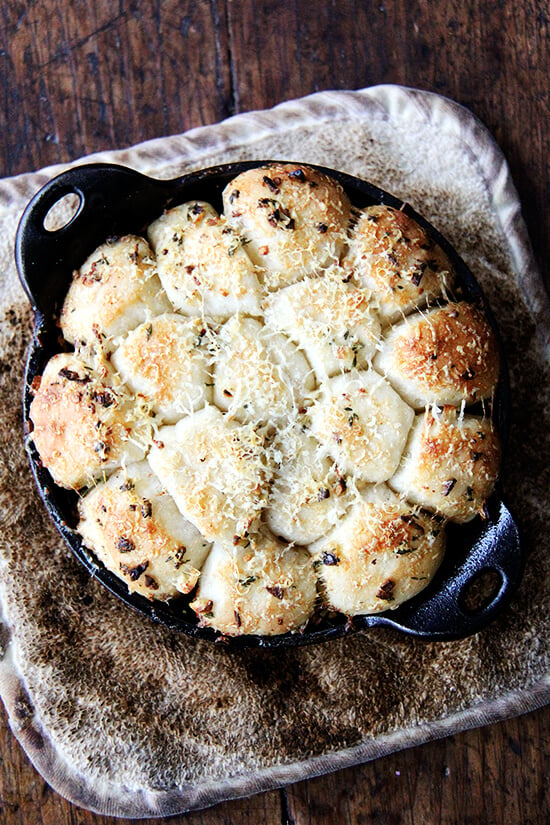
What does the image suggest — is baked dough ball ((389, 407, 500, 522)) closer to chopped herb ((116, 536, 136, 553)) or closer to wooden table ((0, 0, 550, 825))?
chopped herb ((116, 536, 136, 553))

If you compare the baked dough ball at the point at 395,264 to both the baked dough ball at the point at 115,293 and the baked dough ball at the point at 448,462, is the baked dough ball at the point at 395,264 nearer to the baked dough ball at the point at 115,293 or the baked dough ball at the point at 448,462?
the baked dough ball at the point at 448,462

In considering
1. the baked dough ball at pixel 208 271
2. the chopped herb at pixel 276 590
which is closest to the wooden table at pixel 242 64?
the baked dough ball at pixel 208 271

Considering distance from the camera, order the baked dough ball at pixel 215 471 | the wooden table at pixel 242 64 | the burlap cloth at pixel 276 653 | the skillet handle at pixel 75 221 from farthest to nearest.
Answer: the wooden table at pixel 242 64
the burlap cloth at pixel 276 653
the skillet handle at pixel 75 221
the baked dough ball at pixel 215 471

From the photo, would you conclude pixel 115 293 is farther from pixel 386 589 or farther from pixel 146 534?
pixel 386 589

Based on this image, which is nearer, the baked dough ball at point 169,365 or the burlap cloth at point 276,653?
the baked dough ball at point 169,365

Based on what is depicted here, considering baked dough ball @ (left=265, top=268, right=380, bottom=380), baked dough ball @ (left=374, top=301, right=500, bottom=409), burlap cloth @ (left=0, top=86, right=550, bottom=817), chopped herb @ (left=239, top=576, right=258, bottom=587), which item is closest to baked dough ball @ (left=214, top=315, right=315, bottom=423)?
baked dough ball @ (left=265, top=268, right=380, bottom=380)

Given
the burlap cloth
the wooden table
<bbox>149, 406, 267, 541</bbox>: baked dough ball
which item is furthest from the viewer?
the wooden table

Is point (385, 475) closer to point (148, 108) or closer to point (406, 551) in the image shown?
point (406, 551)
